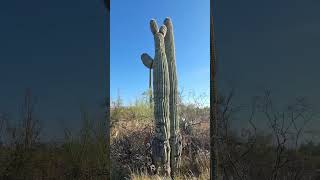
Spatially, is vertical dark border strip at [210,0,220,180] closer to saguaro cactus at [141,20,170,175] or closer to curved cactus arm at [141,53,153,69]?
saguaro cactus at [141,20,170,175]

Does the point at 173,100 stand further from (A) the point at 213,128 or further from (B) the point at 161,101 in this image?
(A) the point at 213,128

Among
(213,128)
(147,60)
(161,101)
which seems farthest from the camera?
(147,60)

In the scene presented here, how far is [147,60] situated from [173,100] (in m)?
0.59

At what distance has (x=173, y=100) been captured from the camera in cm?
523

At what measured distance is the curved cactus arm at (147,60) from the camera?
5346 millimetres

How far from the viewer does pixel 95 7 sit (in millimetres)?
4660

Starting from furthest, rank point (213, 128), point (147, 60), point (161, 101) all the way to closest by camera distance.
Result: point (147, 60)
point (161, 101)
point (213, 128)

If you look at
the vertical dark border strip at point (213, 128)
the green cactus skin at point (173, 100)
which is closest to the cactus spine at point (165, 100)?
the green cactus skin at point (173, 100)

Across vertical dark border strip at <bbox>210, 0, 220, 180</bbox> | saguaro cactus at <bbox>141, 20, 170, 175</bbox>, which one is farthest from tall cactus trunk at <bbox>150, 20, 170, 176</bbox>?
vertical dark border strip at <bbox>210, 0, 220, 180</bbox>

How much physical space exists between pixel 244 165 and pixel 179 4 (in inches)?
88.3

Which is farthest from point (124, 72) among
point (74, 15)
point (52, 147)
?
point (52, 147)

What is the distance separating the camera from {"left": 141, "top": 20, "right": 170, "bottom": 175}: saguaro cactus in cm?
519

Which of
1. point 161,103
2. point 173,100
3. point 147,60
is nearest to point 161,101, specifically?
point 161,103

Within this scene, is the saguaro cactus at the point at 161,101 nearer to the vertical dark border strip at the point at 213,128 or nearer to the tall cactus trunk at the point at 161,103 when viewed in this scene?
the tall cactus trunk at the point at 161,103
